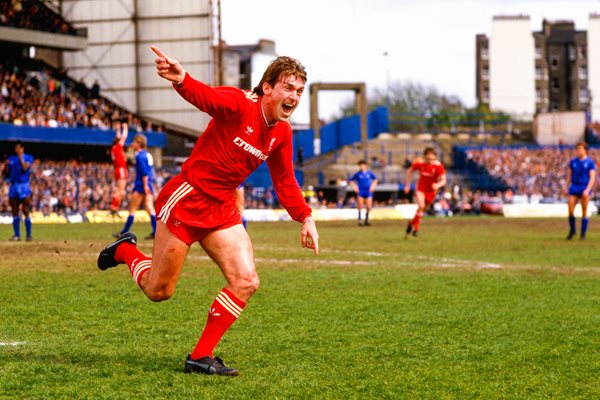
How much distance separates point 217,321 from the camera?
7.14 metres

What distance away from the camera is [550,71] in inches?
4995

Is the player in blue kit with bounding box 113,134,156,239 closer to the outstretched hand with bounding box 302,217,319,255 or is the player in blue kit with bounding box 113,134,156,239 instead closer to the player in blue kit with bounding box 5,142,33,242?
the player in blue kit with bounding box 5,142,33,242

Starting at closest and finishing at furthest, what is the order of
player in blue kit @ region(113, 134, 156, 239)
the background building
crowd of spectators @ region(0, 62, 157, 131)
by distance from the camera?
player in blue kit @ region(113, 134, 156, 239) < crowd of spectators @ region(0, 62, 157, 131) < the background building

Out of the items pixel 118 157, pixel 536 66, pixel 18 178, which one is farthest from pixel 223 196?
pixel 536 66

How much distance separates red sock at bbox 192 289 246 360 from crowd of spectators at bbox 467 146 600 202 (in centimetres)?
5280

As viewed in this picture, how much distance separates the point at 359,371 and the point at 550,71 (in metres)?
125

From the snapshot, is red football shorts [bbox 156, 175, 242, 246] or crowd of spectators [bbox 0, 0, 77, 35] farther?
crowd of spectators [bbox 0, 0, 77, 35]

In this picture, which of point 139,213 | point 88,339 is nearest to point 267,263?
point 88,339

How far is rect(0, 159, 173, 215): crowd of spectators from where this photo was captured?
42459 mm

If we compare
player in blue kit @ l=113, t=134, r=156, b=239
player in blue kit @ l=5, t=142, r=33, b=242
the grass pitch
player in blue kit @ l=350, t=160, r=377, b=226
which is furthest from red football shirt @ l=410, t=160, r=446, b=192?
player in blue kit @ l=5, t=142, r=33, b=242

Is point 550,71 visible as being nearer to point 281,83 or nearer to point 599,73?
point 599,73

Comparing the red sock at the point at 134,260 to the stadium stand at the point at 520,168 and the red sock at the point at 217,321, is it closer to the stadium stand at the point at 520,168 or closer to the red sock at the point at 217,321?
the red sock at the point at 217,321

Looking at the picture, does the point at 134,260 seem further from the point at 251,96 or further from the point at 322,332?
the point at 322,332

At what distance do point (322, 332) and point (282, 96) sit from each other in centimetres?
290
